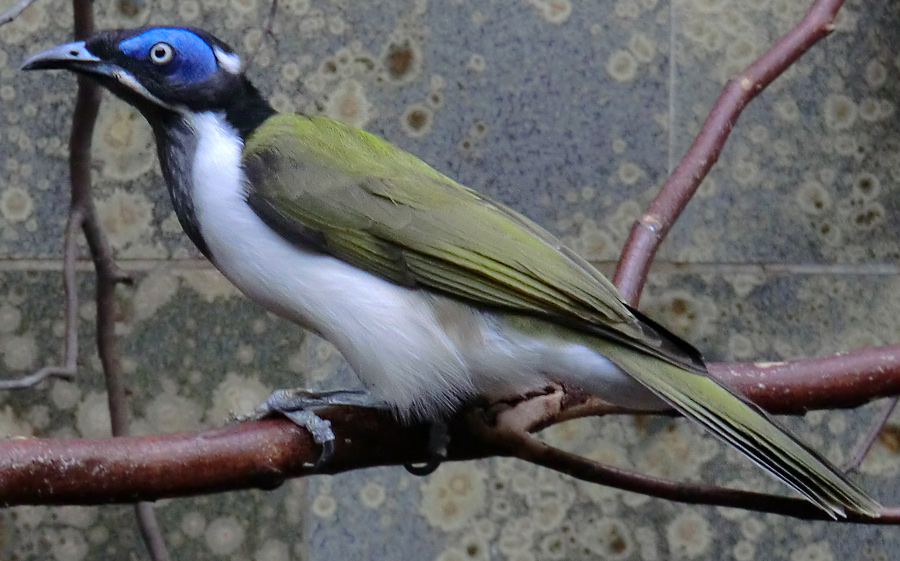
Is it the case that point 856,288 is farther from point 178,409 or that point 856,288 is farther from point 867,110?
point 178,409

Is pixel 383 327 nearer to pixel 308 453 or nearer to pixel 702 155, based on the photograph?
pixel 308 453

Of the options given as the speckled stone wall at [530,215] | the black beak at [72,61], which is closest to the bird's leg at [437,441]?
the black beak at [72,61]

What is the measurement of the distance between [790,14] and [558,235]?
652 mm

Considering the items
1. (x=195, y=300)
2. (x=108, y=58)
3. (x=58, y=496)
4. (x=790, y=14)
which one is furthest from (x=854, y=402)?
(x=195, y=300)

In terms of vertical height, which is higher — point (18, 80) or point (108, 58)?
point (108, 58)

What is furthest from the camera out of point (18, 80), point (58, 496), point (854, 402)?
point (18, 80)

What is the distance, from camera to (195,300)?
6.40 feet

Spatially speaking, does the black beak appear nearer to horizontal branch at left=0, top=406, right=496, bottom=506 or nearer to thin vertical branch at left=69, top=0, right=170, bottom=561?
thin vertical branch at left=69, top=0, right=170, bottom=561

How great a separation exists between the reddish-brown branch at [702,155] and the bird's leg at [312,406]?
0.41m

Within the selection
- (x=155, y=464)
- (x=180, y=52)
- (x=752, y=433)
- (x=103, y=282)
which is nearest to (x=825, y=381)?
(x=752, y=433)

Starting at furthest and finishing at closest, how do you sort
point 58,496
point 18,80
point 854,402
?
point 18,80
point 854,402
point 58,496

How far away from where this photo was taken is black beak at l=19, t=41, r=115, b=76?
1.20 metres

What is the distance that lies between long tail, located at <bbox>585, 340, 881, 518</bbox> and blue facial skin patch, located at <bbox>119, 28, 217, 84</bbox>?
653 millimetres

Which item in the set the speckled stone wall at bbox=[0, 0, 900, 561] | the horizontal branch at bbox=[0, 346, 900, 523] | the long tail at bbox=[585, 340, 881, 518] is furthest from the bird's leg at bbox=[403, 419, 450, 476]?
the speckled stone wall at bbox=[0, 0, 900, 561]
